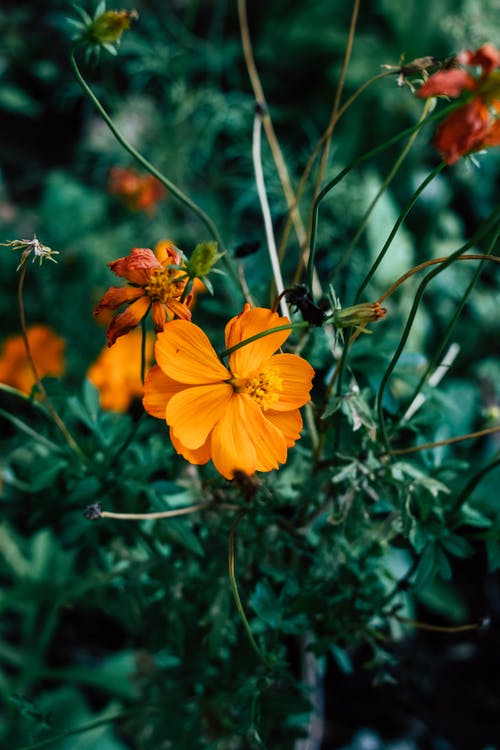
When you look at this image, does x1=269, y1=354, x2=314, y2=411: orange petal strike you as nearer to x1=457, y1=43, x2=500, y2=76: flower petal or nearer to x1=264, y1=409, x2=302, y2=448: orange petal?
x1=264, y1=409, x2=302, y2=448: orange petal

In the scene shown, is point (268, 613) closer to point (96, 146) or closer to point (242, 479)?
point (242, 479)

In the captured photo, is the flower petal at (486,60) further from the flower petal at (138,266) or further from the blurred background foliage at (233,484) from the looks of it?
the flower petal at (138,266)

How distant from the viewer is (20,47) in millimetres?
2180

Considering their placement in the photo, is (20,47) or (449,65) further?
(20,47)

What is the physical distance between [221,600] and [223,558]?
47 millimetres

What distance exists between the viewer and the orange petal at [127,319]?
1.90 feet

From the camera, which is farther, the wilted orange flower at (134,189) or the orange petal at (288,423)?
the wilted orange flower at (134,189)

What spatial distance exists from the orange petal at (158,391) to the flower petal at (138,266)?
79 millimetres

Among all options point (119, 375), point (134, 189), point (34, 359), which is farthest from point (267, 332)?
point (134, 189)

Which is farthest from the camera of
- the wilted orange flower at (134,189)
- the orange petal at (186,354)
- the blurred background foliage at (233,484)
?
the wilted orange flower at (134,189)

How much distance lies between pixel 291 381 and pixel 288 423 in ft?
0.13

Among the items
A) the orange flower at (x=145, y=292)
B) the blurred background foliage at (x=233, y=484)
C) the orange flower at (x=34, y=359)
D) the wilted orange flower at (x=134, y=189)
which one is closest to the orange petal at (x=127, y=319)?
the orange flower at (x=145, y=292)

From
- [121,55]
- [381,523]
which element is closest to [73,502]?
[381,523]

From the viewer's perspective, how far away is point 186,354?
59cm
